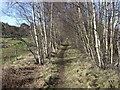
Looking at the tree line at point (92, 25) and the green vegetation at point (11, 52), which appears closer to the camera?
the tree line at point (92, 25)

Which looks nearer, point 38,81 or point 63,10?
point 38,81

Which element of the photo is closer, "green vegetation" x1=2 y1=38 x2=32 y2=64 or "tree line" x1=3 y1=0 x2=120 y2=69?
"tree line" x1=3 y1=0 x2=120 y2=69

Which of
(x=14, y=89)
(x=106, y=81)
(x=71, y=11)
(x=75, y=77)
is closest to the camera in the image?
(x=14, y=89)

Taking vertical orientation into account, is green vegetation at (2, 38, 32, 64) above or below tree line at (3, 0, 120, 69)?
below

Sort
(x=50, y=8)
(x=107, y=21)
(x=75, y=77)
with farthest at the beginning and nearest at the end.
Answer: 1. (x=50, y=8)
2. (x=107, y=21)
3. (x=75, y=77)

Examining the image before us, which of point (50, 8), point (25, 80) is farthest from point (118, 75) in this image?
point (50, 8)

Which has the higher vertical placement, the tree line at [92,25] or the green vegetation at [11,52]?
the tree line at [92,25]

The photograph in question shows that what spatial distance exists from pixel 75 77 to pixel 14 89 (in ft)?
10.0

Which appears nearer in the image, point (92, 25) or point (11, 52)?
point (92, 25)

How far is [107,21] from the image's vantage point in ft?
26.8

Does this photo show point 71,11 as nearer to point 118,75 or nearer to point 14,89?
point 118,75

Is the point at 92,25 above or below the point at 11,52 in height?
above

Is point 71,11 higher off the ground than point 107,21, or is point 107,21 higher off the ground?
point 71,11

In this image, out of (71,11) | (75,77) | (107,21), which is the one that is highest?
(71,11)
